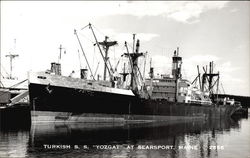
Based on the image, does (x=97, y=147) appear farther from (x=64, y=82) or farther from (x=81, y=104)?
(x=81, y=104)

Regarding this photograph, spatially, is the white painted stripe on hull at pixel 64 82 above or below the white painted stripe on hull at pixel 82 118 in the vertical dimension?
above

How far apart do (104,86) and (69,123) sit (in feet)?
17.9

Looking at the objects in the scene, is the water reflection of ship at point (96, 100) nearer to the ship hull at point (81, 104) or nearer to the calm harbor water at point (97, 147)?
the ship hull at point (81, 104)

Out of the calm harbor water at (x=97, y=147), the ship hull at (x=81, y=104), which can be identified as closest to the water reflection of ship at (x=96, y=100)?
the ship hull at (x=81, y=104)

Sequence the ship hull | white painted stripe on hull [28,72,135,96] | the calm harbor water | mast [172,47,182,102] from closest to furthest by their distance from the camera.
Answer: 1. the calm harbor water
2. white painted stripe on hull [28,72,135,96]
3. the ship hull
4. mast [172,47,182,102]

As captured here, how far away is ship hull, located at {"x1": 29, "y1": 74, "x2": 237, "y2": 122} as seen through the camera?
98.0 ft

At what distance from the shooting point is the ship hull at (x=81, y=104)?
1176 inches

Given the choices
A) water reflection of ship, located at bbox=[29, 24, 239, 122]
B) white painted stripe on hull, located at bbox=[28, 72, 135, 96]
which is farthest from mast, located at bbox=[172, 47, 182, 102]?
white painted stripe on hull, located at bbox=[28, 72, 135, 96]

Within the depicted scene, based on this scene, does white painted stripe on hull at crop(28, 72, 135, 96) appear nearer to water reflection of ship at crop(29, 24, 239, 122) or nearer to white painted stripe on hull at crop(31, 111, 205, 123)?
water reflection of ship at crop(29, 24, 239, 122)

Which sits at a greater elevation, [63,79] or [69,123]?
[63,79]

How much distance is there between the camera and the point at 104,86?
33750 millimetres

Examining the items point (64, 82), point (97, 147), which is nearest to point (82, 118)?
point (64, 82)

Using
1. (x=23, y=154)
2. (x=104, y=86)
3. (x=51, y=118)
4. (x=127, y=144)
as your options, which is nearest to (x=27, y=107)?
(x=51, y=118)

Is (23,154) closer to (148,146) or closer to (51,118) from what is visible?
(148,146)
